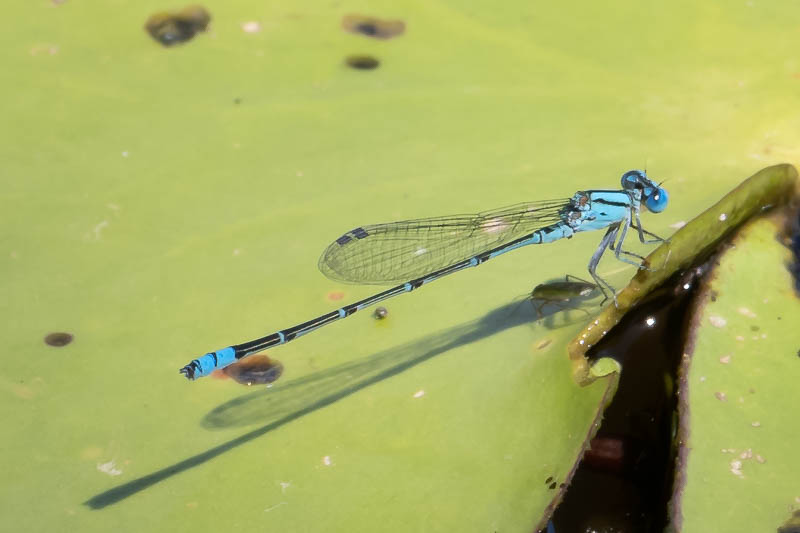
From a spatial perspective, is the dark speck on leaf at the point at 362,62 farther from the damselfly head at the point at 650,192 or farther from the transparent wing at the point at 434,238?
the damselfly head at the point at 650,192

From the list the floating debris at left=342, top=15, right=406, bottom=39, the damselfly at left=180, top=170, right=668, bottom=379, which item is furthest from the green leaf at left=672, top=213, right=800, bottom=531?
the floating debris at left=342, top=15, right=406, bottom=39

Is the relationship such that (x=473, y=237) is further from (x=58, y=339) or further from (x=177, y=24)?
(x=177, y=24)

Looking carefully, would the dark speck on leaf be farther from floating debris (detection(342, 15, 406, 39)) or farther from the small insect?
the small insect

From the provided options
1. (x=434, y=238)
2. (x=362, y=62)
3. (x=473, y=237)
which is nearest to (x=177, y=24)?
(x=362, y=62)

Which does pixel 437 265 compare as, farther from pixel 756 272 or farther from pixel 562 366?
pixel 756 272

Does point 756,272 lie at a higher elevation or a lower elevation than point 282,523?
higher

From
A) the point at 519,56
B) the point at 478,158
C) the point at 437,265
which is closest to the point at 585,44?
the point at 519,56

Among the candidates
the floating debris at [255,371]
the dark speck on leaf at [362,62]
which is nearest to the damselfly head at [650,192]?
the dark speck on leaf at [362,62]
